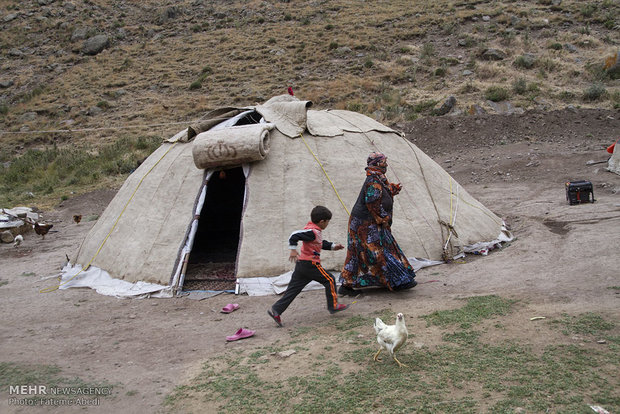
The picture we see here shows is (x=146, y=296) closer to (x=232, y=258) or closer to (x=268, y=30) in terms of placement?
(x=232, y=258)

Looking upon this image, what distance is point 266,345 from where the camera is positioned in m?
4.21

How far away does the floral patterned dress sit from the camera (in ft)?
16.3

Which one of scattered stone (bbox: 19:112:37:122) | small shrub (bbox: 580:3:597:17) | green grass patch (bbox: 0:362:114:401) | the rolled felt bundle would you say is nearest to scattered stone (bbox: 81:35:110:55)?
scattered stone (bbox: 19:112:37:122)

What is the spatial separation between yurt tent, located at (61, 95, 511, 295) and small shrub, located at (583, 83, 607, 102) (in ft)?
38.0

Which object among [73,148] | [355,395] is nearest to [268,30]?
[73,148]

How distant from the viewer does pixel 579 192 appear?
8.41 meters

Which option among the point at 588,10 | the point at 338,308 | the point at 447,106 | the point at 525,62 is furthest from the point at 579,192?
the point at 588,10

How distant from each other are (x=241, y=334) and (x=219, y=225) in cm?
538

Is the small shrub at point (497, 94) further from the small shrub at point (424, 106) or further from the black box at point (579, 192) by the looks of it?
the black box at point (579, 192)

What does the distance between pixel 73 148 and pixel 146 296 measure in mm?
17541

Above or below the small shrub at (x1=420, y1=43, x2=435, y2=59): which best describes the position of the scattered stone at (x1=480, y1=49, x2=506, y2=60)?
below

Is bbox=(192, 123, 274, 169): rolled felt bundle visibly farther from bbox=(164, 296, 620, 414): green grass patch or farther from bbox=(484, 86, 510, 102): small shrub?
bbox=(484, 86, 510, 102): small shrub

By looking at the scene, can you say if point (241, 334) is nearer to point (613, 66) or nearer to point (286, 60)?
point (613, 66)

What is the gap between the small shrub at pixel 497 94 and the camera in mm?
16953
